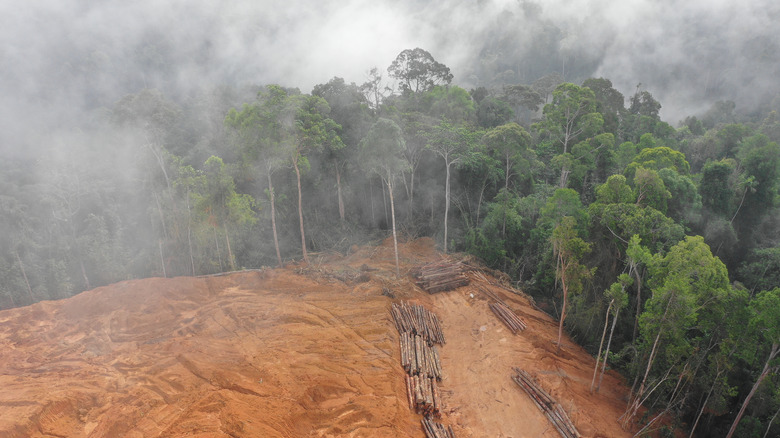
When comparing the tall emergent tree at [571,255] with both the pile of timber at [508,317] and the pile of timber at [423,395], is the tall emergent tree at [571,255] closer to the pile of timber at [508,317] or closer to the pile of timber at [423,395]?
the pile of timber at [508,317]

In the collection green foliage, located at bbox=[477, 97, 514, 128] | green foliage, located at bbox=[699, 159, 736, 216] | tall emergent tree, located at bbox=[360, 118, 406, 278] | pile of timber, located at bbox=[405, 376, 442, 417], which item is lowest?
pile of timber, located at bbox=[405, 376, 442, 417]

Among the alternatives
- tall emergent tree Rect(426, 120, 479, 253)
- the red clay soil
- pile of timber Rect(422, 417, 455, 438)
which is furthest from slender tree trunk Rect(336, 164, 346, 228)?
pile of timber Rect(422, 417, 455, 438)

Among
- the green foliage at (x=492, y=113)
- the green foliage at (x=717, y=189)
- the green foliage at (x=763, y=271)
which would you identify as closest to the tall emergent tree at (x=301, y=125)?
the green foliage at (x=492, y=113)

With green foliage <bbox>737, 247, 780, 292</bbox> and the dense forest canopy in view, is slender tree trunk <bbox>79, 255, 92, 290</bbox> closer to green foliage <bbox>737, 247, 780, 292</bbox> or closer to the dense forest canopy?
the dense forest canopy

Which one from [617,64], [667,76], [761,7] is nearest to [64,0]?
[617,64]

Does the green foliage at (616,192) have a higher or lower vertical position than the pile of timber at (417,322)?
higher

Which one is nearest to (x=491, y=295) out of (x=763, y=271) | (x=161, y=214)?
(x=763, y=271)

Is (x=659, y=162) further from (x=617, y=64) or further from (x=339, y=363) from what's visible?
(x=617, y=64)

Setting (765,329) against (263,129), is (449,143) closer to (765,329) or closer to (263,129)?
(263,129)
